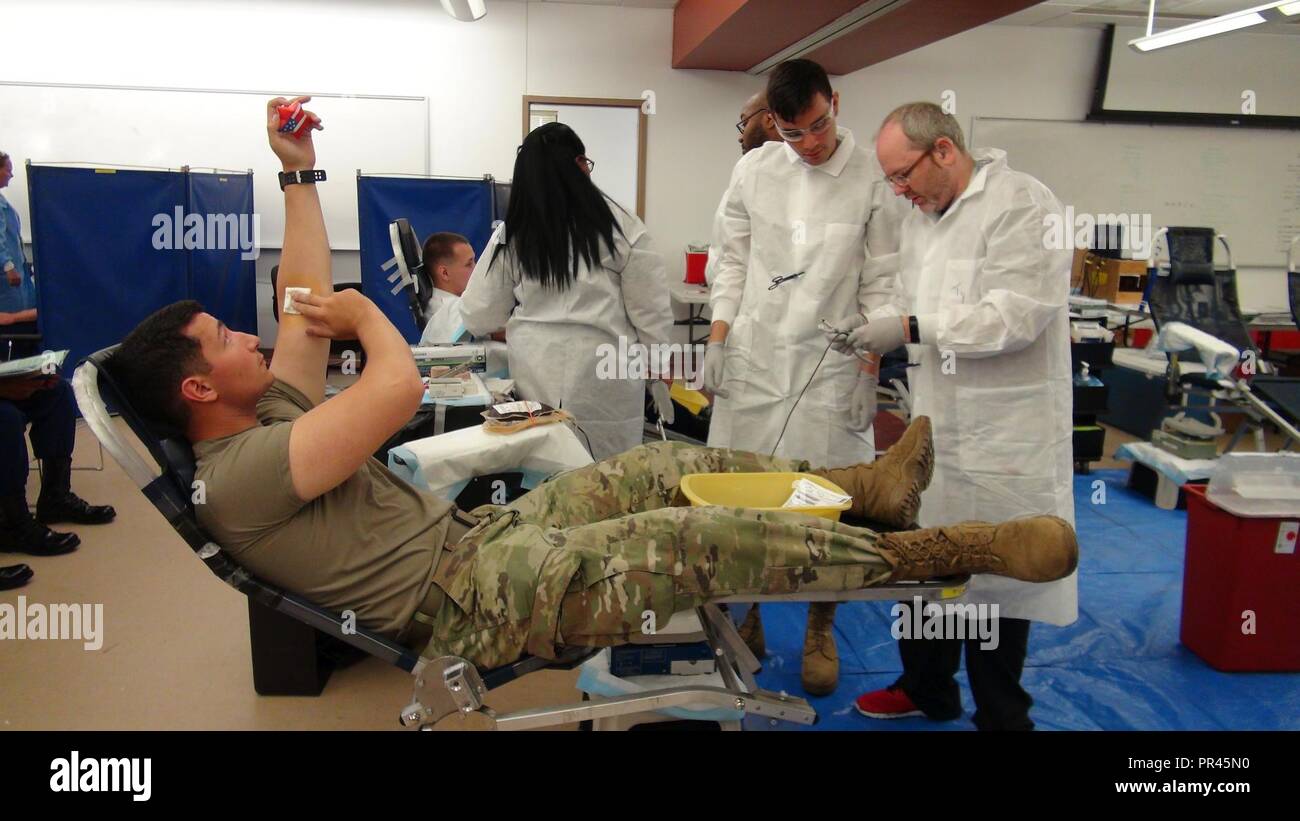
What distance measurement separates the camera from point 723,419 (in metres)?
2.47

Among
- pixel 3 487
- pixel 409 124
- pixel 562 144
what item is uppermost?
pixel 409 124

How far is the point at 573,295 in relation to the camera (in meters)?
2.35

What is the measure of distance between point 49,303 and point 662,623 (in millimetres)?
5077

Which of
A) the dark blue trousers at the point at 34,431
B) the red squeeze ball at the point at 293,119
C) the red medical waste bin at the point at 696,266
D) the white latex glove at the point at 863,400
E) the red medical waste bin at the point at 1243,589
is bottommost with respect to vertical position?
the red medical waste bin at the point at 1243,589

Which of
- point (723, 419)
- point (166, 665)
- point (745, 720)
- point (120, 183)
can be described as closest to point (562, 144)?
point (723, 419)

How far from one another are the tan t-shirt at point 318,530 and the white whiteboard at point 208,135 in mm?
4728

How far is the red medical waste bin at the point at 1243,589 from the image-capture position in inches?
87.0

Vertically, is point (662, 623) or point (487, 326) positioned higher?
point (487, 326)

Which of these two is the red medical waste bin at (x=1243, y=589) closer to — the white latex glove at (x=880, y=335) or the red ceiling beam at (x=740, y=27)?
the white latex glove at (x=880, y=335)

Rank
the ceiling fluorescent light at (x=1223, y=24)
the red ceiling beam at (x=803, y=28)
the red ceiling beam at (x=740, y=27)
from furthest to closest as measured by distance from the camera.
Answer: the red ceiling beam at (x=740, y=27) → the red ceiling beam at (x=803, y=28) → the ceiling fluorescent light at (x=1223, y=24)

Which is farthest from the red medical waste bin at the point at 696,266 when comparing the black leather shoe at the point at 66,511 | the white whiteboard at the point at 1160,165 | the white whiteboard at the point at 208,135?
the black leather shoe at the point at 66,511

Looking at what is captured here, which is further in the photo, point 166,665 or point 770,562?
point 166,665

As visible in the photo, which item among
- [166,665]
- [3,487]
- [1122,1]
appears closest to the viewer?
[166,665]
